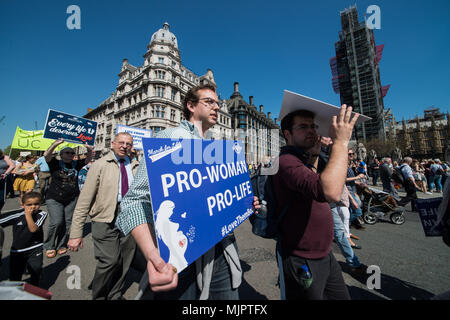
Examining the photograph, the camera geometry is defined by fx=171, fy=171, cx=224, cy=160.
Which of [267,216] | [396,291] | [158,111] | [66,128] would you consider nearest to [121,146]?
[267,216]

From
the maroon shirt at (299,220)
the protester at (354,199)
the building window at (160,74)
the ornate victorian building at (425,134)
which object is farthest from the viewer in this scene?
the ornate victorian building at (425,134)

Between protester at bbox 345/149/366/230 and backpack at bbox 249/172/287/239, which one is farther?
protester at bbox 345/149/366/230

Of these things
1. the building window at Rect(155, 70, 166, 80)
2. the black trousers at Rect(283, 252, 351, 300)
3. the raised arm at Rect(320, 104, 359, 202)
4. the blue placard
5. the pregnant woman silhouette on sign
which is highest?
the building window at Rect(155, 70, 166, 80)

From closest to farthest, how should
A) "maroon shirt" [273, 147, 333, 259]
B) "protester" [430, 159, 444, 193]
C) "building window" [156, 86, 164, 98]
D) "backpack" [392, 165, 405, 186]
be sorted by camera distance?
"maroon shirt" [273, 147, 333, 259]
"backpack" [392, 165, 405, 186]
"protester" [430, 159, 444, 193]
"building window" [156, 86, 164, 98]

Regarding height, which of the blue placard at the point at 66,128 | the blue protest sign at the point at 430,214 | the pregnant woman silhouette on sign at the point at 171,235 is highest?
the blue placard at the point at 66,128

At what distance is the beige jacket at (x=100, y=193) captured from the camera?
2009mm

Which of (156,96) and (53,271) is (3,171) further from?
(156,96)

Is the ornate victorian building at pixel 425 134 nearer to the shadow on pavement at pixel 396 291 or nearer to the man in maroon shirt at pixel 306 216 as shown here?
the shadow on pavement at pixel 396 291

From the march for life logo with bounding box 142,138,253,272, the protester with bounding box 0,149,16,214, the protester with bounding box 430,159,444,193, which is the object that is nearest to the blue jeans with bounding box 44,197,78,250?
the protester with bounding box 0,149,16,214

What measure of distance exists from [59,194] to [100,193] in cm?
202

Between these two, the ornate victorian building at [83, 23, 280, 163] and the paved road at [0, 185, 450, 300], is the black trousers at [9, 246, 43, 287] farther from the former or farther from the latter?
the ornate victorian building at [83, 23, 280, 163]

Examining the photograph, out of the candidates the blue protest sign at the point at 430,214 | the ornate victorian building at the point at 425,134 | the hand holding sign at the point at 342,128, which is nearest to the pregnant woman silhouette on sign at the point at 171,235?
the hand holding sign at the point at 342,128

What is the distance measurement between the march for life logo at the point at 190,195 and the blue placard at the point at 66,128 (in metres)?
5.20

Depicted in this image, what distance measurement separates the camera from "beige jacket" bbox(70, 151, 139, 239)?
2.01 metres
